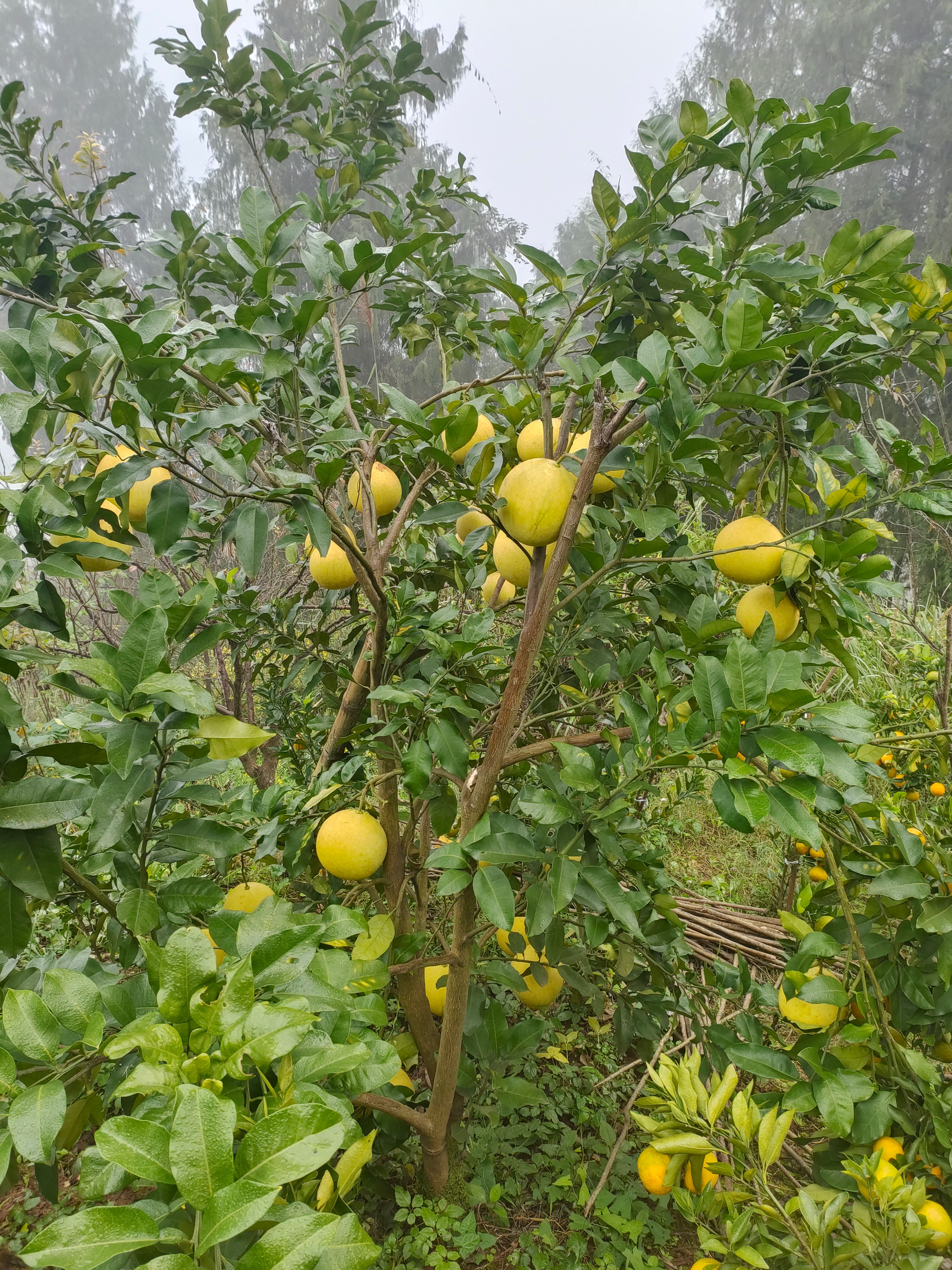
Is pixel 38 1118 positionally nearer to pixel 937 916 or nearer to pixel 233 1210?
pixel 233 1210

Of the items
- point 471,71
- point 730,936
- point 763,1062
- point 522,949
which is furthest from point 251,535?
point 471,71

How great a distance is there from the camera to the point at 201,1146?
31 centimetres

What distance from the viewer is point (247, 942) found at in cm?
51

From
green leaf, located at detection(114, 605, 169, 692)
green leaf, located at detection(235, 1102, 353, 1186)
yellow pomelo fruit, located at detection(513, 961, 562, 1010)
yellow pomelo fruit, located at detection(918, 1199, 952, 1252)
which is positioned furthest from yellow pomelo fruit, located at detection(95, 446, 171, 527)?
yellow pomelo fruit, located at detection(918, 1199, 952, 1252)

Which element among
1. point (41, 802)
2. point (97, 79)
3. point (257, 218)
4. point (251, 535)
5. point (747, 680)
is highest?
point (97, 79)

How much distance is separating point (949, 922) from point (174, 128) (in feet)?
77.2

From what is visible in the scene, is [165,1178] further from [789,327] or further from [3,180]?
[3,180]

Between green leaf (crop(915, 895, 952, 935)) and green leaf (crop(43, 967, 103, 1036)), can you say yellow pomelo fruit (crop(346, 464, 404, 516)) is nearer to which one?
green leaf (crop(43, 967, 103, 1036))

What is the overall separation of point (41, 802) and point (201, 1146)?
311 millimetres

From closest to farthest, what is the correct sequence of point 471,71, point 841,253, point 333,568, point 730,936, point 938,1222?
point 938,1222 < point 841,253 < point 333,568 < point 730,936 < point 471,71

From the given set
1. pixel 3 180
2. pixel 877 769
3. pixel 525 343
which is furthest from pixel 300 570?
pixel 3 180

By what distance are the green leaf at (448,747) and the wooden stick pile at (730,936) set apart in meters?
0.99

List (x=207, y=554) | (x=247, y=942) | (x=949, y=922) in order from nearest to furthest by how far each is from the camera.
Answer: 1. (x=247, y=942)
2. (x=949, y=922)
3. (x=207, y=554)

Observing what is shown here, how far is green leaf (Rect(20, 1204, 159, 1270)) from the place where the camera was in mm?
280
